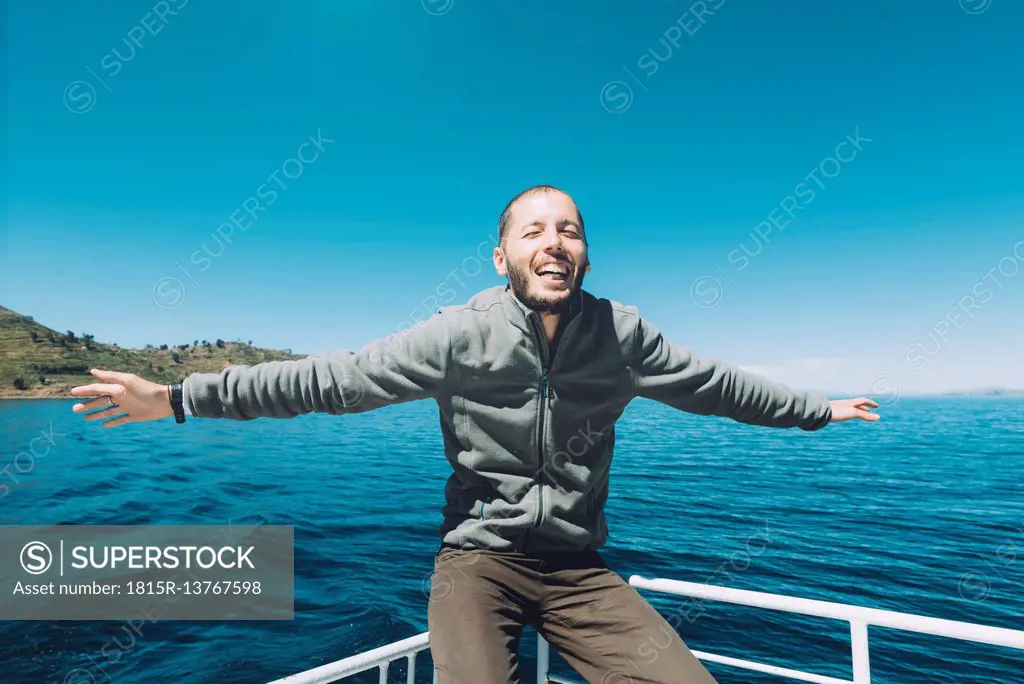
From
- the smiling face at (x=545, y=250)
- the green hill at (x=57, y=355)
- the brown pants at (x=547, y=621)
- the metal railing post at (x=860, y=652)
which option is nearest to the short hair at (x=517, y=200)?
the smiling face at (x=545, y=250)

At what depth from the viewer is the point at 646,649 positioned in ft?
7.38

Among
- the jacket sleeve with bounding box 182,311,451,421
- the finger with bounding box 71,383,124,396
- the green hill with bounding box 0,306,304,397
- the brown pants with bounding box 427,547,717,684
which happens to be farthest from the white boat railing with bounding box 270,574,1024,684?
the green hill with bounding box 0,306,304,397

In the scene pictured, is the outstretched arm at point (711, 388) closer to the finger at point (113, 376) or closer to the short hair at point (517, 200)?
the short hair at point (517, 200)

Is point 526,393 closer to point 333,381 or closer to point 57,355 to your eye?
point 333,381

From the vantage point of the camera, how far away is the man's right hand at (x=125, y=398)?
2133mm

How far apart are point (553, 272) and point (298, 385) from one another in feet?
3.90

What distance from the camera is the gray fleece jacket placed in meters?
2.35

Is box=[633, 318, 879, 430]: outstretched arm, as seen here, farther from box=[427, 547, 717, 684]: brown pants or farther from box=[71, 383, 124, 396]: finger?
box=[71, 383, 124, 396]: finger

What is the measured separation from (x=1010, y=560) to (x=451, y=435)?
18337mm

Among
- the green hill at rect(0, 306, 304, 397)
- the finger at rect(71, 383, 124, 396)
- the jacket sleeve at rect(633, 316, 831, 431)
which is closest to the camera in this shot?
the finger at rect(71, 383, 124, 396)

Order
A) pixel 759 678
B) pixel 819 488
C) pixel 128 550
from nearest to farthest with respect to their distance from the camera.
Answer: pixel 759 678 → pixel 128 550 → pixel 819 488

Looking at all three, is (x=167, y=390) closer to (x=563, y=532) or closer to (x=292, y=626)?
(x=563, y=532)

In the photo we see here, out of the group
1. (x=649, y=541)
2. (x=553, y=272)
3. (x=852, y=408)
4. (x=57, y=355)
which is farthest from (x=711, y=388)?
(x=57, y=355)

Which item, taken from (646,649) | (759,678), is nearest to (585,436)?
(646,649)
